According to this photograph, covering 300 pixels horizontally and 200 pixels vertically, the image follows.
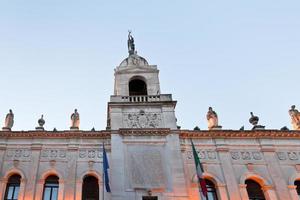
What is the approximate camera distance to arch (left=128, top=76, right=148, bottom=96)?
85.1 ft

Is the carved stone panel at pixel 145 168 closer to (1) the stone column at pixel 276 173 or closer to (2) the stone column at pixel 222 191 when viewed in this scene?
(2) the stone column at pixel 222 191

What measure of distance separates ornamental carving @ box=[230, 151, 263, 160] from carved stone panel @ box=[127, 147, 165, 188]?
4802 millimetres

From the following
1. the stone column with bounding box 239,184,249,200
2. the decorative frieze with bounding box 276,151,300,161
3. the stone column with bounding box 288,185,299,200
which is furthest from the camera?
the decorative frieze with bounding box 276,151,300,161

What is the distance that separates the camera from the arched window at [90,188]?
19750 mm

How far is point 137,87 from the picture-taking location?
26906 mm

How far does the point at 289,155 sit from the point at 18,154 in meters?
17.1

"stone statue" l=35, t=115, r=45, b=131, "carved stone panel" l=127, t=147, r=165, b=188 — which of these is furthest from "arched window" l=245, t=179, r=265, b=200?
"stone statue" l=35, t=115, r=45, b=131

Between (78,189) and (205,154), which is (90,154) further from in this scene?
(205,154)

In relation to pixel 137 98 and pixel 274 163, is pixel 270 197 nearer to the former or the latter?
pixel 274 163

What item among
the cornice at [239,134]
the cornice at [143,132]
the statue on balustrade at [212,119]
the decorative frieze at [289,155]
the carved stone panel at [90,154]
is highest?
the statue on balustrade at [212,119]

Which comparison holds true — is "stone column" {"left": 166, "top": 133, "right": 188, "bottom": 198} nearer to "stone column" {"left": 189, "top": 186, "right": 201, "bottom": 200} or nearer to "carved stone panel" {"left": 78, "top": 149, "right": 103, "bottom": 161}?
"stone column" {"left": 189, "top": 186, "right": 201, "bottom": 200}

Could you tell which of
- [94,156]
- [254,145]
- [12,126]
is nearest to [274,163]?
[254,145]

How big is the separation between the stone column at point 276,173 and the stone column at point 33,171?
14090mm

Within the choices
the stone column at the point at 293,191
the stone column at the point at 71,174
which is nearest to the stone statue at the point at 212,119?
the stone column at the point at 293,191
